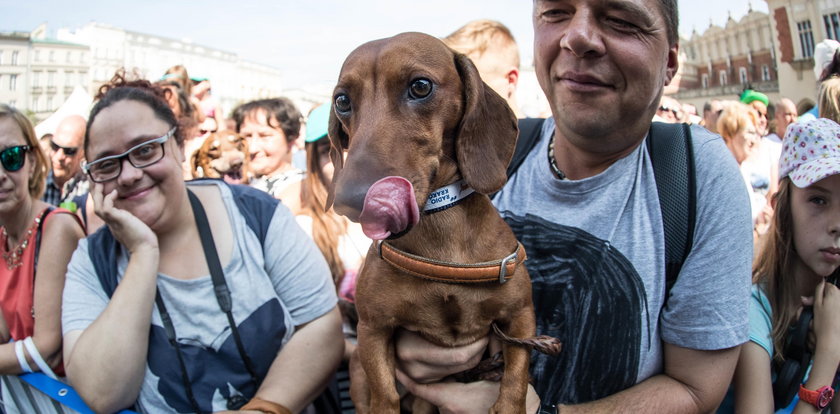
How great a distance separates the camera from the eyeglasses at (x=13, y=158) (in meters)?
3.16

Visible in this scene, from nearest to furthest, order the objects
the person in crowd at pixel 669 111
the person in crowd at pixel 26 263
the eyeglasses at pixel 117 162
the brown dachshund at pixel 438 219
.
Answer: the brown dachshund at pixel 438 219 < the eyeglasses at pixel 117 162 < the person in crowd at pixel 26 263 < the person in crowd at pixel 669 111

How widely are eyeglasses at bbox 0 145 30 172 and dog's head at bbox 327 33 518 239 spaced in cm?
271

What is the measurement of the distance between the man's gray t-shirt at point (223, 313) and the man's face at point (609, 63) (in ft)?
5.30

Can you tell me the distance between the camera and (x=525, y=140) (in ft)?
7.41

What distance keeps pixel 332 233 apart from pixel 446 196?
2248 millimetres

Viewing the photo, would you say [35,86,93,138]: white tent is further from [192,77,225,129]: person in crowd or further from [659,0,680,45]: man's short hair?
[659,0,680,45]: man's short hair

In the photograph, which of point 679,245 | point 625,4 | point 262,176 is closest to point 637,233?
point 679,245

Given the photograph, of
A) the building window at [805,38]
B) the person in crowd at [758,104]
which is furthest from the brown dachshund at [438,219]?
the building window at [805,38]

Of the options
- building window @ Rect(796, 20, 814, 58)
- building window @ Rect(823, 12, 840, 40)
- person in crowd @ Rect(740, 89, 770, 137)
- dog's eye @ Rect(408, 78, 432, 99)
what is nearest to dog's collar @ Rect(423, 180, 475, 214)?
dog's eye @ Rect(408, 78, 432, 99)

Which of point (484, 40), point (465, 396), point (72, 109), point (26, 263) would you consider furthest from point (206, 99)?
point (465, 396)

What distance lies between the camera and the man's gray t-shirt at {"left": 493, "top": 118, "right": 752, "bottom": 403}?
5.33ft

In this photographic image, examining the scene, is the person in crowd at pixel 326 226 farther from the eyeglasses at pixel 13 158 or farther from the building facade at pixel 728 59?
the building facade at pixel 728 59

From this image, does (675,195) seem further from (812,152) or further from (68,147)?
(68,147)

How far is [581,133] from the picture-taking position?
177 cm
